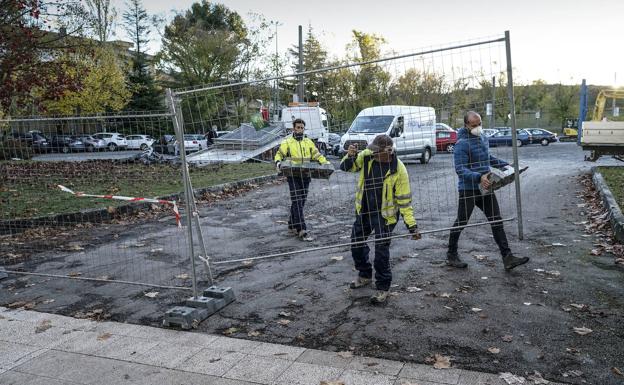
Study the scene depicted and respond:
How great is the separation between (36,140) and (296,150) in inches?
140

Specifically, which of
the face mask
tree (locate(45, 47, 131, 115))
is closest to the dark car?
the face mask

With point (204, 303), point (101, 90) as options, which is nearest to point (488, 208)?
point (204, 303)

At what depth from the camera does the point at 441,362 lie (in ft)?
12.3

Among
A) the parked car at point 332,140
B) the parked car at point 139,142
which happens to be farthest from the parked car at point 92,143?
the parked car at point 332,140

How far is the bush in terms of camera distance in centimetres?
696

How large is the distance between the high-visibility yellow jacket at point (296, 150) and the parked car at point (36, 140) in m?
3.11

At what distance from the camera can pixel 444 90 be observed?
5.68 metres

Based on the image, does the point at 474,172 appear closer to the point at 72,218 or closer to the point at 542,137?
the point at 72,218

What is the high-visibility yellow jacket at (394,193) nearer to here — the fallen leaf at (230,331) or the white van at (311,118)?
the white van at (311,118)

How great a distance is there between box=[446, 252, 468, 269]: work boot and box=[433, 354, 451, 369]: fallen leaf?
2314mm

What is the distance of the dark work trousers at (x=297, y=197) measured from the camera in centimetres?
762

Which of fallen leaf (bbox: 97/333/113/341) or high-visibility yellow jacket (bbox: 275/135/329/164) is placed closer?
fallen leaf (bbox: 97/333/113/341)

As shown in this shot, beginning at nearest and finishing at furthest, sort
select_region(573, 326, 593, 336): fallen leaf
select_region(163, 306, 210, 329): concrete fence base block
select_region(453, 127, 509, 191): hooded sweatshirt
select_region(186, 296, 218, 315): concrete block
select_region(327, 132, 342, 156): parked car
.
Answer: select_region(573, 326, 593, 336): fallen leaf
select_region(163, 306, 210, 329): concrete fence base block
select_region(186, 296, 218, 315): concrete block
select_region(453, 127, 509, 191): hooded sweatshirt
select_region(327, 132, 342, 156): parked car

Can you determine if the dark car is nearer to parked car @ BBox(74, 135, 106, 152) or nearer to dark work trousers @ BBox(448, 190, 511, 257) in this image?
parked car @ BBox(74, 135, 106, 152)
